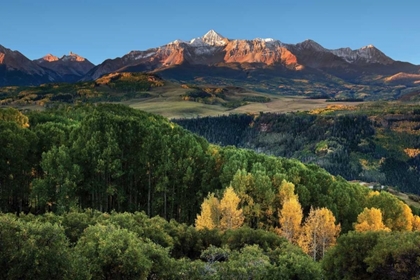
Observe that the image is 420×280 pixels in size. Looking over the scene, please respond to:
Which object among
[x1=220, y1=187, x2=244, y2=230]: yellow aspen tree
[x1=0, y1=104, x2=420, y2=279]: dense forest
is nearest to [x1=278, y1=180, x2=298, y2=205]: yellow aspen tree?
[x1=0, y1=104, x2=420, y2=279]: dense forest

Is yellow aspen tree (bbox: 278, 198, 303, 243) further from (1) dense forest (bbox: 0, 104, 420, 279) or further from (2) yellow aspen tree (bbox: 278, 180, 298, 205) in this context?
(2) yellow aspen tree (bbox: 278, 180, 298, 205)

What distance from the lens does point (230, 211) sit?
277 ft

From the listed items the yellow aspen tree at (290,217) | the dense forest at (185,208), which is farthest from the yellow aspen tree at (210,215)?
the yellow aspen tree at (290,217)

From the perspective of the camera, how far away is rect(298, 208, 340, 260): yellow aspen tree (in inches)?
3418

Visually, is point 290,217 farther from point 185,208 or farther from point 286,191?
point 185,208

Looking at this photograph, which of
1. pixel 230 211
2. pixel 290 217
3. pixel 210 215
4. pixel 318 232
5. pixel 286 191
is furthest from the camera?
pixel 286 191

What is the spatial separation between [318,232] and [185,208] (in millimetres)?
30967

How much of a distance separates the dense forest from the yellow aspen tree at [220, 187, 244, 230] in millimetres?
216

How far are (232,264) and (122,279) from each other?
11.5m

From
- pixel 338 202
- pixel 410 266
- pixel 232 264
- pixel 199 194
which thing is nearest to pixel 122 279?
pixel 232 264

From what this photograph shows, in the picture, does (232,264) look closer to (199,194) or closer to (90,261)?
(90,261)

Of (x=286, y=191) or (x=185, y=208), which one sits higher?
(x=286, y=191)

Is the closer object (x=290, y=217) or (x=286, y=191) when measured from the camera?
(x=290, y=217)

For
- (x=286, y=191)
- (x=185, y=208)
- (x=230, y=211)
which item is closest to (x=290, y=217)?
(x=286, y=191)
